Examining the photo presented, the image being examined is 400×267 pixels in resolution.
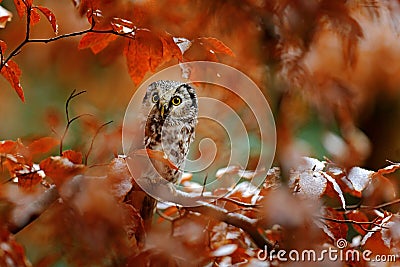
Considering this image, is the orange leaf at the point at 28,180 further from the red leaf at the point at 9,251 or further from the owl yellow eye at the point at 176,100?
the owl yellow eye at the point at 176,100

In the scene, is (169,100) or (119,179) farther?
(169,100)

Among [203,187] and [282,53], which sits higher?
[282,53]

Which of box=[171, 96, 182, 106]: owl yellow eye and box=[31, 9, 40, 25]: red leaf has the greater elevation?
box=[31, 9, 40, 25]: red leaf

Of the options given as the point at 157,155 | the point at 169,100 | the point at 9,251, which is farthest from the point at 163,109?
the point at 9,251

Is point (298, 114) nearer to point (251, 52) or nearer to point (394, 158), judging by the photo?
point (251, 52)

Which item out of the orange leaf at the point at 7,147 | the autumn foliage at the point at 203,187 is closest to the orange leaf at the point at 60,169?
the autumn foliage at the point at 203,187

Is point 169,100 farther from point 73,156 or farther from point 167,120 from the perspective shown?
point 73,156

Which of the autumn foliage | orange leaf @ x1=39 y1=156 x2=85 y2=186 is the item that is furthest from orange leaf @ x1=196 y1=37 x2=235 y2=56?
orange leaf @ x1=39 y1=156 x2=85 y2=186

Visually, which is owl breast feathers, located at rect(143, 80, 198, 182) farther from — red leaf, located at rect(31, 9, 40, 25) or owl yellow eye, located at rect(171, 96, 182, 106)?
red leaf, located at rect(31, 9, 40, 25)

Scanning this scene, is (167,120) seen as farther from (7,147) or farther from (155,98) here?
(7,147)
